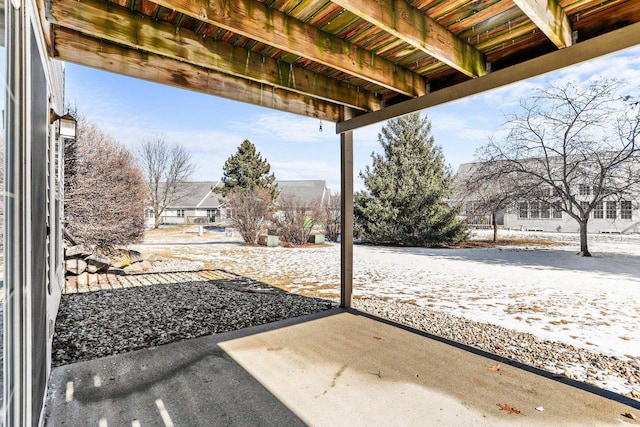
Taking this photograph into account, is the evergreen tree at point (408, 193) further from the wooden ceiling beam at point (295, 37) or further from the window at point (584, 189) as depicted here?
the wooden ceiling beam at point (295, 37)

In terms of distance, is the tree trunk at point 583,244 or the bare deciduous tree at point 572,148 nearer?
the bare deciduous tree at point 572,148

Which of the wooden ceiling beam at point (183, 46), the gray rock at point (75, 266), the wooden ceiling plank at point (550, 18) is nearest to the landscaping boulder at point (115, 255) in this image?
the gray rock at point (75, 266)

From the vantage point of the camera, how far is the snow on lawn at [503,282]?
430 centimetres

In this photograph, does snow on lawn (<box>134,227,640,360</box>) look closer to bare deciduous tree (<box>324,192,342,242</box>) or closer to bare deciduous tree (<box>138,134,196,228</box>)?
bare deciduous tree (<box>324,192,342,242</box>)

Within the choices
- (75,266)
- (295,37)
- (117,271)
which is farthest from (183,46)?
(117,271)

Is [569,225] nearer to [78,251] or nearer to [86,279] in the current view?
[86,279]

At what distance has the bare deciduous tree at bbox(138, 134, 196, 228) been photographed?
22.2m

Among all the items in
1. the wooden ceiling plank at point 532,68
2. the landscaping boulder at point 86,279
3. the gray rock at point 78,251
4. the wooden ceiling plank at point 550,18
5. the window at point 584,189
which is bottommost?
the landscaping boulder at point 86,279

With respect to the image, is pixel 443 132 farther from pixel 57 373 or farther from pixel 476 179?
pixel 57 373

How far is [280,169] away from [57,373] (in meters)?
22.7

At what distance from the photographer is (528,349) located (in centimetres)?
339

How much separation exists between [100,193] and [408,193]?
1145cm

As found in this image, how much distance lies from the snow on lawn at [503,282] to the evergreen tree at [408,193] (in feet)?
9.87

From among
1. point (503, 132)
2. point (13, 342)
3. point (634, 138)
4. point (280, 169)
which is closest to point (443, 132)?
point (503, 132)
